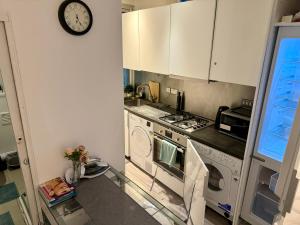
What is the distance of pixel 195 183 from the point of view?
1.98 metres

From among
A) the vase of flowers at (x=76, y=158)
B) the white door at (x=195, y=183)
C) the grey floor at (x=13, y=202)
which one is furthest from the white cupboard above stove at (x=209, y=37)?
the grey floor at (x=13, y=202)

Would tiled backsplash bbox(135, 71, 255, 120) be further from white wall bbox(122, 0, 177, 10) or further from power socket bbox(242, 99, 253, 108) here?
white wall bbox(122, 0, 177, 10)

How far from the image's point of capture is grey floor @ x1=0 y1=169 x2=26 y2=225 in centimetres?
220

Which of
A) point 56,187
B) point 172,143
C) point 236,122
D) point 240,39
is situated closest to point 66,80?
point 56,187

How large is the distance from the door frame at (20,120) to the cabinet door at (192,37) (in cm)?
176

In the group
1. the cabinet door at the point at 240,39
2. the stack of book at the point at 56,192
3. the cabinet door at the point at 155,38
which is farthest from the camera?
the cabinet door at the point at 155,38

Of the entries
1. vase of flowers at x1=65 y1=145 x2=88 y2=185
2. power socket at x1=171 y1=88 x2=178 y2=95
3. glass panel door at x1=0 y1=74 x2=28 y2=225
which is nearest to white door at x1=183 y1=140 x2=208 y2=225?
vase of flowers at x1=65 y1=145 x2=88 y2=185

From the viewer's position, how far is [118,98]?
1831 millimetres

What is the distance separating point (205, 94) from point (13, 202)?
2.77m

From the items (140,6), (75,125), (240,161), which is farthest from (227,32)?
(140,6)

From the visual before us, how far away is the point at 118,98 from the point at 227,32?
1.24 m

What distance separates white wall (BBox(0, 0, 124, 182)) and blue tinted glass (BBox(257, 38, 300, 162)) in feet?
4.23

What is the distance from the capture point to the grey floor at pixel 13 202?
2201 mm

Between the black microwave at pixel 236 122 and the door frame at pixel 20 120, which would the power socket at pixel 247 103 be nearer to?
the black microwave at pixel 236 122
